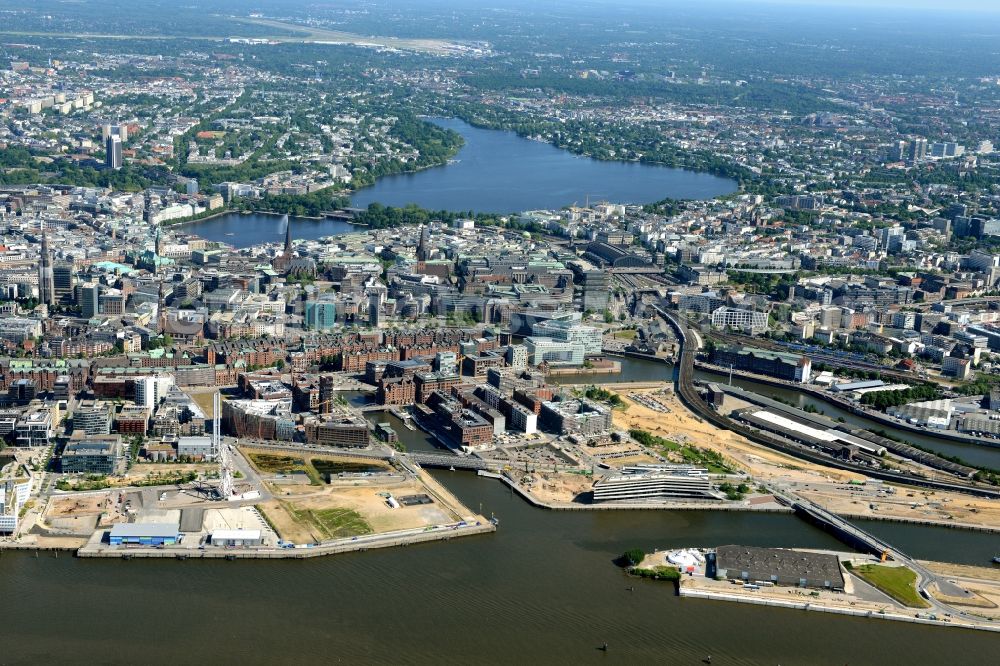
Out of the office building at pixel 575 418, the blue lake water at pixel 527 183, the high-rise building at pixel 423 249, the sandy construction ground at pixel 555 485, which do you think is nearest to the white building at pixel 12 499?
the sandy construction ground at pixel 555 485

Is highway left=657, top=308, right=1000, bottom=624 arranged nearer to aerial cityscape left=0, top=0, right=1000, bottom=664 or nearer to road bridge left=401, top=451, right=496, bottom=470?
aerial cityscape left=0, top=0, right=1000, bottom=664

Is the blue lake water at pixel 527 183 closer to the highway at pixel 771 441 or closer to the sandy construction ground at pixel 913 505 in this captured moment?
the highway at pixel 771 441

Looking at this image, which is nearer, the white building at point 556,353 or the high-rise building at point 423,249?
the white building at point 556,353

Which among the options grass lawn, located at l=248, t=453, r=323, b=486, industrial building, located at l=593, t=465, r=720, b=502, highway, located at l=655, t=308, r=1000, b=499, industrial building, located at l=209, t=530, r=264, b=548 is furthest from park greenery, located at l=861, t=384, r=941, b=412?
industrial building, located at l=209, t=530, r=264, b=548

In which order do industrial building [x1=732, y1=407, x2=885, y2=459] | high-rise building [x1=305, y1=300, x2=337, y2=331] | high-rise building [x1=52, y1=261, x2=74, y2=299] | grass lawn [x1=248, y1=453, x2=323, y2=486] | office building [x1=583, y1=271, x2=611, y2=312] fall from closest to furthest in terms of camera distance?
grass lawn [x1=248, y1=453, x2=323, y2=486]
industrial building [x1=732, y1=407, x2=885, y2=459]
high-rise building [x1=305, y1=300, x2=337, y2=331]
high-rise building [x1=52, y1=261, x2=74, y2=299]
office building [x1=583, y1=271, x2=611, y2=312]

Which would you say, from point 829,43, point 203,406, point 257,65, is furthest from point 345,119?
point 829,43

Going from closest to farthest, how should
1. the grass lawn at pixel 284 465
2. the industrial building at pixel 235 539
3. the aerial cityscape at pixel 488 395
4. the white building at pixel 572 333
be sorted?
the aerial cityscape at pixel 488 395, the industrial building at pixel 235 539, the grass lawn at pixel 284 465, the white building at pixel 572 333
